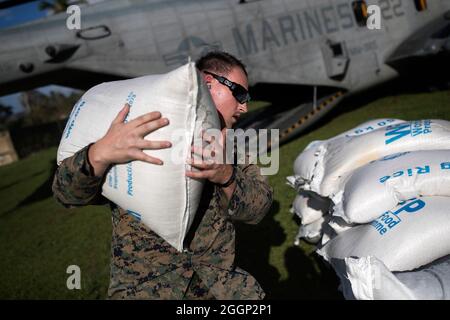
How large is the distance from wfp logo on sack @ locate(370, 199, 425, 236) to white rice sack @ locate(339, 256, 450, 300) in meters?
0.62

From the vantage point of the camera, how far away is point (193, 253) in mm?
1717

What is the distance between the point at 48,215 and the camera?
761 centimetres

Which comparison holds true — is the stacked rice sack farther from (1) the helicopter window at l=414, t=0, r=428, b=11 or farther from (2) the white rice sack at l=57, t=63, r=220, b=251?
(1) the helicopter window at l=414, t=0, r=428, b=11

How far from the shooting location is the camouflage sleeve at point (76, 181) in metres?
1.38

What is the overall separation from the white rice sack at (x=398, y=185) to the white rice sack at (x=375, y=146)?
11.3 inches

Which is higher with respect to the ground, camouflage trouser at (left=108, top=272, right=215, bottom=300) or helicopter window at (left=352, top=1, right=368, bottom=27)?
helicopter window at (left=352, top=1, right=368, bottom=27)

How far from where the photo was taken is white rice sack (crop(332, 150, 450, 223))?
2422mm

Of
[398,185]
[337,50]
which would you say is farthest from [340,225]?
[337,50]

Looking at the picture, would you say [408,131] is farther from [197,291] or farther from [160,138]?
[160,138]

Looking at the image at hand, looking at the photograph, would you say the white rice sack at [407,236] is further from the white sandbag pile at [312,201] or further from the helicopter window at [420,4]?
the helicopter window at [420,4]

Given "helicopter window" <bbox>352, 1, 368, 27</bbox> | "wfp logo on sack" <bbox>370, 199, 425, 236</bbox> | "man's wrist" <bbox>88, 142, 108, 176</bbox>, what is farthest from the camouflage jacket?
"helicopter window" <bbox>352, 1, 368, 27</bbox>

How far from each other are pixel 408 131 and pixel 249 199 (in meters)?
2.15

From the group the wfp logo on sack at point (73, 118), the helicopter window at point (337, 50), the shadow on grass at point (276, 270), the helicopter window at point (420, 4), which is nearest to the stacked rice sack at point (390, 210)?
the shadow on grass at point (276, 270)
